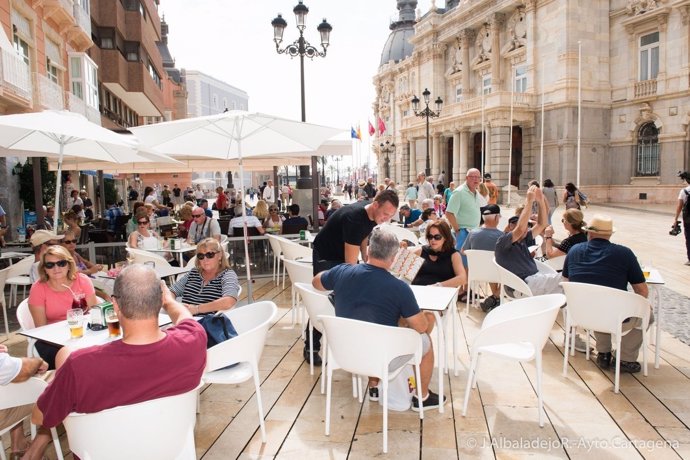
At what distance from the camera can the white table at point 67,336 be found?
3.40m

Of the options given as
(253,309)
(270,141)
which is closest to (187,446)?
(253,309)

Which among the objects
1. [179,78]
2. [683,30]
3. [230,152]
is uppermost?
[179,78]

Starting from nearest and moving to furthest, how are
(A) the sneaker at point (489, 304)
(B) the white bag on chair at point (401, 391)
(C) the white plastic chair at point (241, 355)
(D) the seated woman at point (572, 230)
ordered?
(C) the white plastic chair at point (241, 355)
(B) the white bag on chair at point (401, 391)
(D) the seated woman at point (572, 230)
(A) the sneaker at point (489, 304)

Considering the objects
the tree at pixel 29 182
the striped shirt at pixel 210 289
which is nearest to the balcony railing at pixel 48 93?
the tree at pixel 29 182

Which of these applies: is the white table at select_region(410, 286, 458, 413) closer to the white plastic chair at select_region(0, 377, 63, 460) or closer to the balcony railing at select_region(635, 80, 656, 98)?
the white plastic chair at select_region(0, 377, 63, 460)

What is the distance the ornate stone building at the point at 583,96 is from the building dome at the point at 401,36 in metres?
26.2

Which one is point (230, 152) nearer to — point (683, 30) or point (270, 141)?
point (270, 141)

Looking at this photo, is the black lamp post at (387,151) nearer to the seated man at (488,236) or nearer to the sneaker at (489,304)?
the seated man at (488,236)

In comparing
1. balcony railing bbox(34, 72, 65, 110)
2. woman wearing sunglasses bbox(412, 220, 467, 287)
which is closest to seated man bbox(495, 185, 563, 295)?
woman wearing sunglasses bbox(412, 220, 467, 287)

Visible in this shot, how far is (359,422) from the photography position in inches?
153

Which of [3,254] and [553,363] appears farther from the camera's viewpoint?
[3,254]

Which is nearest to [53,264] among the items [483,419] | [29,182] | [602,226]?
[483,419]

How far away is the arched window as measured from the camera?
85.0ft

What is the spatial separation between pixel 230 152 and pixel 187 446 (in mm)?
5555
